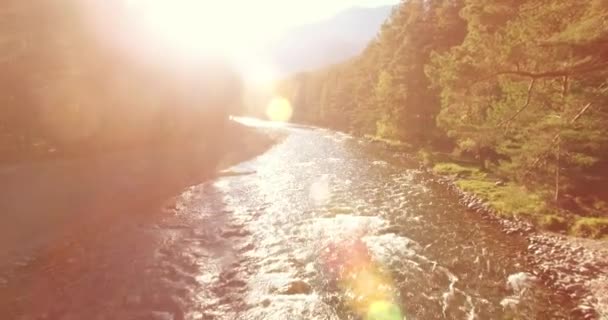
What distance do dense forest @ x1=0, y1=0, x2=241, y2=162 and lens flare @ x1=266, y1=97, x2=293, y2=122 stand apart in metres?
78.5

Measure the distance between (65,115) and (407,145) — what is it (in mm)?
39761

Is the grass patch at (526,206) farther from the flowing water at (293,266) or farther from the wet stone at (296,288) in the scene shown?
the wet stone at (296,288)

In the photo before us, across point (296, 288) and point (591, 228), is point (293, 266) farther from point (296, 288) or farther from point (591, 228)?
point (591, 228)

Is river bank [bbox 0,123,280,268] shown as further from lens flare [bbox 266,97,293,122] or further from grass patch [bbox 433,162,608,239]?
lens flare [bbox 266,97,293,122]

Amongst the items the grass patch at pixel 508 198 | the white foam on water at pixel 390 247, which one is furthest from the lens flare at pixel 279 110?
the white foam on water at pixel 390 247

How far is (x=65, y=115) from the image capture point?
40688 mm

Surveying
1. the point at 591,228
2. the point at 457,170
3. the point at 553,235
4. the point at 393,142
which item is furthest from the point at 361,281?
the point at 393,142

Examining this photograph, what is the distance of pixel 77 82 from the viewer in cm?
4278

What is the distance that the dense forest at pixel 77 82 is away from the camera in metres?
37.9

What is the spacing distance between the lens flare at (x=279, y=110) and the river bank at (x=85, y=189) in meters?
91.4

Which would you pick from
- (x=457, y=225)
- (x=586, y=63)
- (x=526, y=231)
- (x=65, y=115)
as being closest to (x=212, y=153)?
(x=65, y=115)

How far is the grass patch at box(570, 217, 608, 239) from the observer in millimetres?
16398

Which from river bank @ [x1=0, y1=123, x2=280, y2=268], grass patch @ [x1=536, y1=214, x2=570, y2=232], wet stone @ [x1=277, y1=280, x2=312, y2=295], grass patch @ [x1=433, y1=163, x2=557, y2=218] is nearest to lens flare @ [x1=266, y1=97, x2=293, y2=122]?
river bank @ [x1=0, y1=123, x2=280, y2=268]

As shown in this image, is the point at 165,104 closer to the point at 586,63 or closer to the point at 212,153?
the point at 212,153
